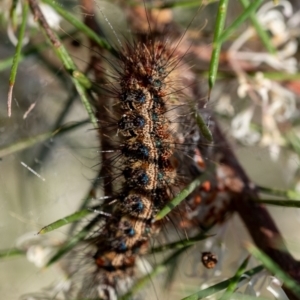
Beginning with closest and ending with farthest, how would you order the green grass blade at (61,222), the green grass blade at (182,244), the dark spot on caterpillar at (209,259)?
the green grass blade at (61,222)
the green grass blade at (182,244)
the dark spot on caterpillar at (209,259)

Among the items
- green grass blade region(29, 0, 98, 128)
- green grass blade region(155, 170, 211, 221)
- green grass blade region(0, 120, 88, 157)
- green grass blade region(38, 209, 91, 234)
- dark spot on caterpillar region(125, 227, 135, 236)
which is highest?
green grass blade region(29, 0, 98, 128)

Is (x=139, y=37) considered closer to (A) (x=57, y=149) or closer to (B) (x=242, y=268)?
(A) (x=57, y=149)

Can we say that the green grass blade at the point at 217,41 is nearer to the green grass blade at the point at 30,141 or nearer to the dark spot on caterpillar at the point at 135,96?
the dark spot on caterpillar at the point at 135,96

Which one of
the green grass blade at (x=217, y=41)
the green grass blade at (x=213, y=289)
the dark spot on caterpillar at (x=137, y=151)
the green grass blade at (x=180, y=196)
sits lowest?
the green grass blade at (x=213, y=289)

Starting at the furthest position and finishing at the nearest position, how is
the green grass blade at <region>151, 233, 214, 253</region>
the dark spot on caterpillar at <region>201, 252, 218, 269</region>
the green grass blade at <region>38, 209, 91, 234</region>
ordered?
the dark spot on caterpillar at <region>201, 252, 218, 269</region>
the green grass blade at <region>151, 233, 214, 253</region>
the green grass blade at <region>38, 209, 91, 234</region>

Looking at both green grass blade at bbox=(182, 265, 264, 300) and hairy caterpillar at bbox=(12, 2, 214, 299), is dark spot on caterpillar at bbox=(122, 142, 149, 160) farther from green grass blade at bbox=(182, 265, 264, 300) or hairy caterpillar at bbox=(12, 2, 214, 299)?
green grass blade at bbox=(182, 265, 264, 300)

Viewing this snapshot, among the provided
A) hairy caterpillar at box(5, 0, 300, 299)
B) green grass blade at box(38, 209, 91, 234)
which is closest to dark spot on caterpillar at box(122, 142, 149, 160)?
hairy caterpillar at box(5, 0, 300, 299)

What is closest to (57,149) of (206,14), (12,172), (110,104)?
(12,172)

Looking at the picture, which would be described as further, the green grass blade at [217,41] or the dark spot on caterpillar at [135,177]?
the dark spot on caterpillar at [135,177]

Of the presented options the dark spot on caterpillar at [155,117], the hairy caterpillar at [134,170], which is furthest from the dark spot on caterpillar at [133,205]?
the dark spot on caterpillar at [155,117]

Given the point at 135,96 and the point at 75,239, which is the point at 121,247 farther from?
the point at 135,96
